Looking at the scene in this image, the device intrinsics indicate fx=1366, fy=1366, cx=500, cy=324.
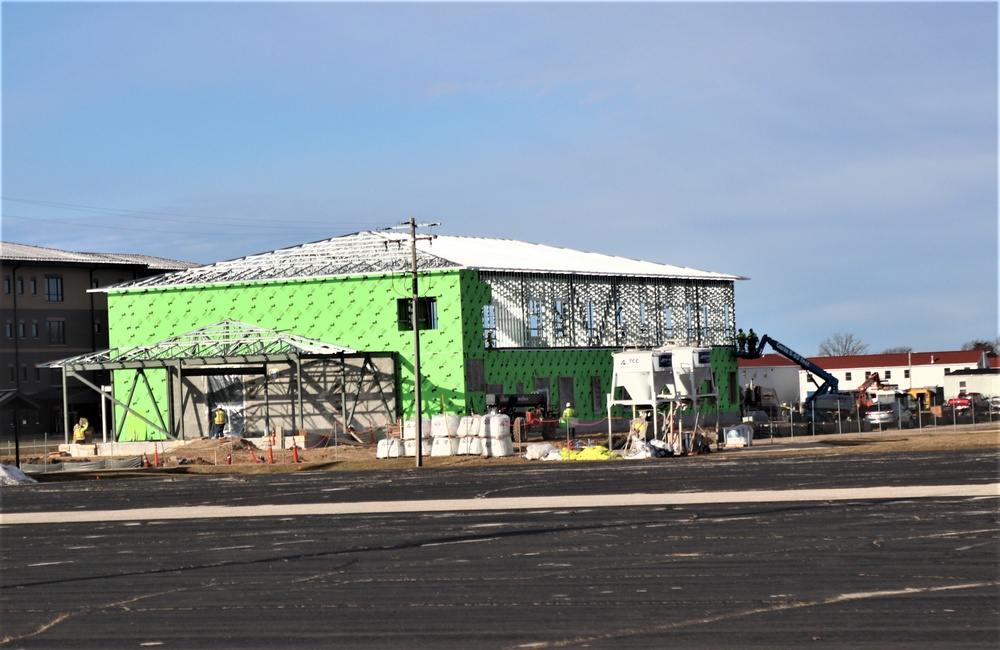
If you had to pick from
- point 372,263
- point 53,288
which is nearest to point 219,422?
point 372,263

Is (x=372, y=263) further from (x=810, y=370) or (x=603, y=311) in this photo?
(x=810, y=370)

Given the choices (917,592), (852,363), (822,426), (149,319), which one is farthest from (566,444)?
(852,363)

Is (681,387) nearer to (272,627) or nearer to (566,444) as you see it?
(566,444)

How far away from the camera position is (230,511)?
27.5 m

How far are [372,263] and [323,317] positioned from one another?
3482mm

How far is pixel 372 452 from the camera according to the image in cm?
5291

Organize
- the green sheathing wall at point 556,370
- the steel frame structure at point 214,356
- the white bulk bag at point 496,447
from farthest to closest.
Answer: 1. the green sheathing wall at point 556,370
2. the steel frame structure at point 214,356
3. the white bulk bag at point 496,447

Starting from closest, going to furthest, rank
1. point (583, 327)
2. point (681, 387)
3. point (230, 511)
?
1. point (230, 511)
2. point (681, 387)
3. point (583, 327)

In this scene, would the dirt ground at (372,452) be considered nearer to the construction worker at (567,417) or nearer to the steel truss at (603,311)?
the construction worker at (567,417)

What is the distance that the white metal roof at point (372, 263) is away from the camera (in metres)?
64.8

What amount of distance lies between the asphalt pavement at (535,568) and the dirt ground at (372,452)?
14.4 meters

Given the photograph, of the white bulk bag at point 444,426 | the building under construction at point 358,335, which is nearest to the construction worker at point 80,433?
the building under construction at point 358,335

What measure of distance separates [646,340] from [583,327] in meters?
5.13

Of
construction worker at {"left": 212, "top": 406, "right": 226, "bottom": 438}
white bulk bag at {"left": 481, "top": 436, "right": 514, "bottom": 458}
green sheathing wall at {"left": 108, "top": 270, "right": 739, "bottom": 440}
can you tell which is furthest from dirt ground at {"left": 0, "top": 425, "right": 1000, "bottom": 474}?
green sheathing wall at {"left": 108, "top": 270, "right": 739, "bottom": 440}
